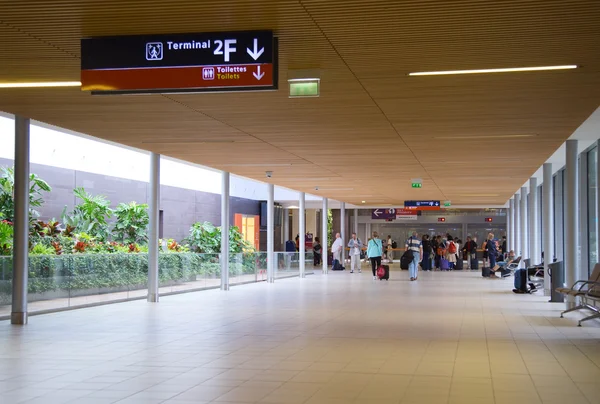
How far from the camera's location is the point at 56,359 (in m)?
8.41

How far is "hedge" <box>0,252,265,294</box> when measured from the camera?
13531mm

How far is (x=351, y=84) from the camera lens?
877 centimetres

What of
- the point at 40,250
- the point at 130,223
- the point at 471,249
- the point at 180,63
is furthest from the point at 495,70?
the point at 471,249

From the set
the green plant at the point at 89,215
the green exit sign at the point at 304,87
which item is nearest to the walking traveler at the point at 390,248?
the green plant at the point at 89,215

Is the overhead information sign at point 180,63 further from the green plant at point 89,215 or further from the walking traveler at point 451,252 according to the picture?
the walking traveler at point 451,252

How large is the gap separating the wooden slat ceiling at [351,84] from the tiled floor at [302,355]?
3.04 meters

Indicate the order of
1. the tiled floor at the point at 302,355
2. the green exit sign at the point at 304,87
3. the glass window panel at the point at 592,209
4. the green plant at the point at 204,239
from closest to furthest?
the tiled floor at the point at 302,355 < the green exit sign at the point at 304,87 < the glass window panel at the point at 592,209 < the green plant at the point at 204,239

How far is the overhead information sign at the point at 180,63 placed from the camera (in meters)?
6.71

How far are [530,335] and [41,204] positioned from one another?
12.5m

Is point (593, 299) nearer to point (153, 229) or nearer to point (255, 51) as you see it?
point (255, 51)

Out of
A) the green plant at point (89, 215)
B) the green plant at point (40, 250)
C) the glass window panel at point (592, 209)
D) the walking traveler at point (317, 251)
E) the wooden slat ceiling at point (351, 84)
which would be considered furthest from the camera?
the walking traveler at point (317, 251)

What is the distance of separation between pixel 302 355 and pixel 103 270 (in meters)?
8.20

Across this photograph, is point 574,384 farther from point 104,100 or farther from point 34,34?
point 104,100

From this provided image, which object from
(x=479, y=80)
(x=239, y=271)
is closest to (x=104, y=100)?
(x=479, y=80)
